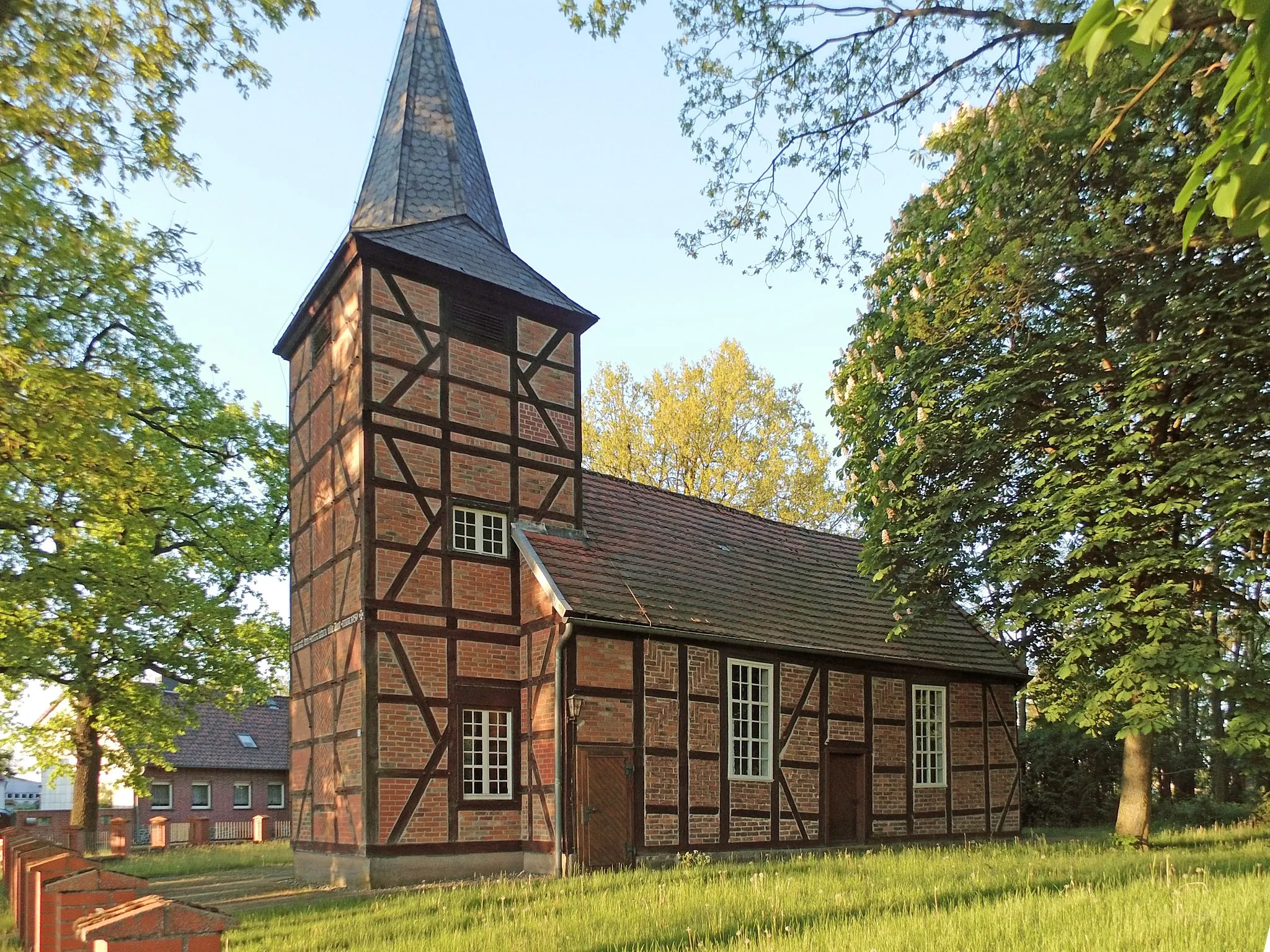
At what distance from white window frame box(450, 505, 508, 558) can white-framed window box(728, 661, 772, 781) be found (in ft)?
14.6

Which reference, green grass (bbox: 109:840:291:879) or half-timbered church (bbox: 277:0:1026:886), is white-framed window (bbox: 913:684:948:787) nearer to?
half-timbered church (bbox: 277:0:1026:886)

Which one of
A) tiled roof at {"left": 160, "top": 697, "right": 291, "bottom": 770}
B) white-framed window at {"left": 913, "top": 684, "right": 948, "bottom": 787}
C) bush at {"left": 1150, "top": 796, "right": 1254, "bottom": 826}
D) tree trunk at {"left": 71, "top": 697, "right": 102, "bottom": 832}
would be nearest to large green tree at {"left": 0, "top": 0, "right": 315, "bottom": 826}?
tree trunk at {"left": 71, "top": 697, "right": 102, "bottom": 832}

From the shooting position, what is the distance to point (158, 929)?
13.2 feet

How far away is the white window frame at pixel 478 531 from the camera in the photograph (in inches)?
687

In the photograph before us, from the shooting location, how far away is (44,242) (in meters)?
12.5

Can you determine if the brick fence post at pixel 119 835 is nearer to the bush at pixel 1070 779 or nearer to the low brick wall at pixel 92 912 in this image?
the low brick wall at pixel 92 912

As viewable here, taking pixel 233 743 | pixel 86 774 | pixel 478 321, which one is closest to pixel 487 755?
pixel 478 321

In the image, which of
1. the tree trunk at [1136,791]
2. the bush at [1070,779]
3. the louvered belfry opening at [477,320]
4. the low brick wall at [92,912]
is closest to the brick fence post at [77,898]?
the low brick wall at [92,912]

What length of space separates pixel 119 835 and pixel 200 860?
25.0 feet

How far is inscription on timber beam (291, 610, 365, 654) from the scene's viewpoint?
53.8ft

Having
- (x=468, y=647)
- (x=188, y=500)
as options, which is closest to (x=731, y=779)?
(x=468, y=647)

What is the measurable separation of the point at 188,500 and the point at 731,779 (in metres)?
14.3

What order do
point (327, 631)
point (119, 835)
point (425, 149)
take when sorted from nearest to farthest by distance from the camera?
point (327, 631), point (425, 149), point (119, 835)

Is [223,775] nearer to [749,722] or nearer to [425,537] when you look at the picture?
[425,537]
